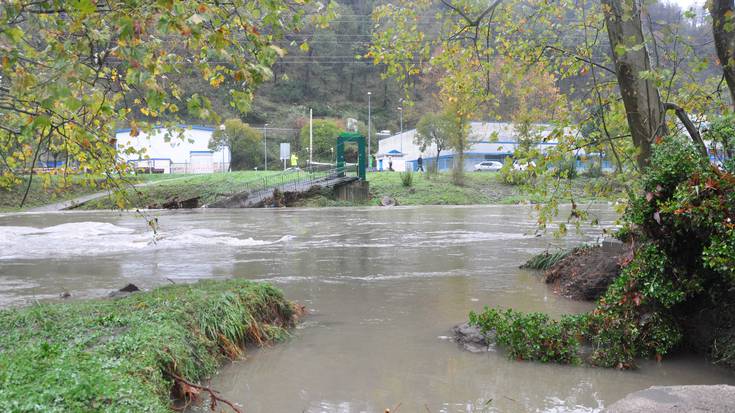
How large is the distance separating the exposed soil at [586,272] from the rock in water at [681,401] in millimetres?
5134

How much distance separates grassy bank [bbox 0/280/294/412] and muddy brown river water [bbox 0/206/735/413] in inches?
15.4

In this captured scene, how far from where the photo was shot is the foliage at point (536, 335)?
6.38 metres

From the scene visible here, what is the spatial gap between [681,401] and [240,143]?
66.2 m

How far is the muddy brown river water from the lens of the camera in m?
5.50

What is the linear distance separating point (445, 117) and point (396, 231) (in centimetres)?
2673

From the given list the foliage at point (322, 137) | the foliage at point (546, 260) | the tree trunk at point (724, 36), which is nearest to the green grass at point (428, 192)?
the foliage at point (546, 260)

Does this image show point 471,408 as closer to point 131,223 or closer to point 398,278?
point 398,278

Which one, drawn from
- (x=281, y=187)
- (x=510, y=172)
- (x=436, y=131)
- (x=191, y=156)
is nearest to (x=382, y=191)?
(x=281, y=187)

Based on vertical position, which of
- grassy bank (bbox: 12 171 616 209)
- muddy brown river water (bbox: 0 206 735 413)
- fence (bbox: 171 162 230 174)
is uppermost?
fence (bbox: 171 162 230 174)

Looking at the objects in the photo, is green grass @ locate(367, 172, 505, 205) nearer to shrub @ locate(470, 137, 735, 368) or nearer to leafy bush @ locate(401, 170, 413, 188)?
leafy bush @ locate(401, 170, 413, 188)

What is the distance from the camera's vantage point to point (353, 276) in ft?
38.7

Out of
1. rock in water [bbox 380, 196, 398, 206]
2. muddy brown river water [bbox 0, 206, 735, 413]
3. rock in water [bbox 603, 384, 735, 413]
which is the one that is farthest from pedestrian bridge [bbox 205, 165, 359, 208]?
rock in water [bbox 603, 384, 735, 413]

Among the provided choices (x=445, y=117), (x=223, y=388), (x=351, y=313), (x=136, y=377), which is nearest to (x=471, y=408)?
(x=223, y=388)

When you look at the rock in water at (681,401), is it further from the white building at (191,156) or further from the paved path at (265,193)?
the white building at (191,156)
